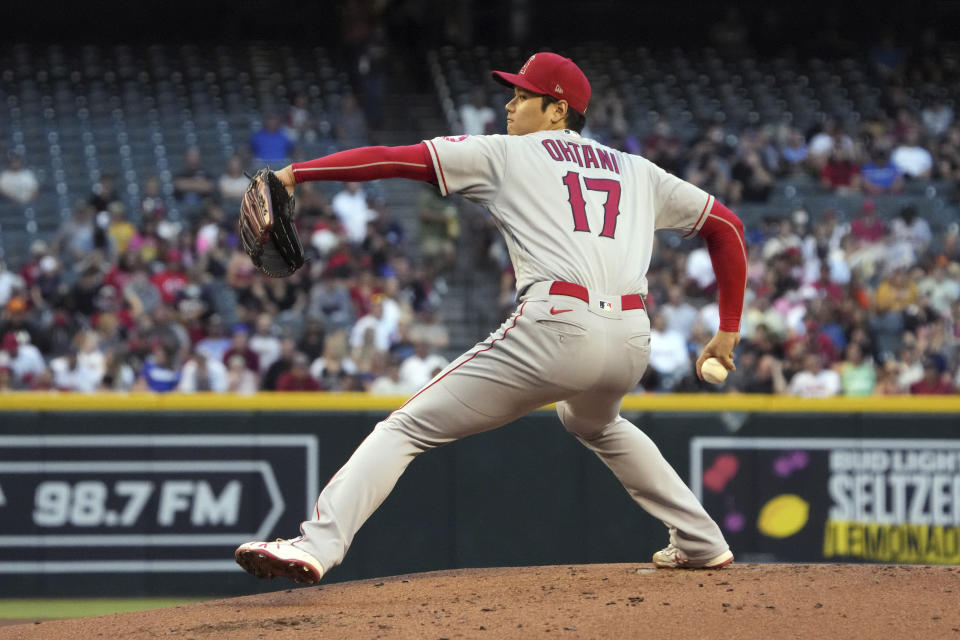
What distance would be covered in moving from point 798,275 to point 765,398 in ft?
14.9

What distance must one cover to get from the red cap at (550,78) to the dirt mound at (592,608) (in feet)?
5.52

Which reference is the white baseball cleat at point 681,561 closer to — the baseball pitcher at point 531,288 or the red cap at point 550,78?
the baseball pitcher at point 531,288

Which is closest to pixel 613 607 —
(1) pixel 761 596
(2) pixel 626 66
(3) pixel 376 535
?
(1) pixel 761 596

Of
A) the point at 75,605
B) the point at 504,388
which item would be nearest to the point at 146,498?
the point at 75,605

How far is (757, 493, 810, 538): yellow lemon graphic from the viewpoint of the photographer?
7.54m

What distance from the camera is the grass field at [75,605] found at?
7.05 meters

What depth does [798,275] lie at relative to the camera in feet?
39.1

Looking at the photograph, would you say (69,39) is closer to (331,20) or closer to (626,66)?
(331,20)

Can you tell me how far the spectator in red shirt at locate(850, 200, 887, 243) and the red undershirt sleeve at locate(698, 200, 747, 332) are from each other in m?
8.49

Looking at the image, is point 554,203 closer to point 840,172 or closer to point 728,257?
point 728,257

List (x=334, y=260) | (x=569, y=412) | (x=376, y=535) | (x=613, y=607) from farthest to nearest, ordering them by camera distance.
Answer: (x=334, y=260), (x=376, y=535), (x=569, y=412), (x=613, y=607)

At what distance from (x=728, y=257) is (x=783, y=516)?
3398mm

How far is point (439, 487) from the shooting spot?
748 cm

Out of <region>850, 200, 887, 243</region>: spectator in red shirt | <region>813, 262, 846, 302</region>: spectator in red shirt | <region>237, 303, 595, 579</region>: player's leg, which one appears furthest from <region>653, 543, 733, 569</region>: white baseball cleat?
<region>850, 200, 887, 243</region>: spectator in red shirt
